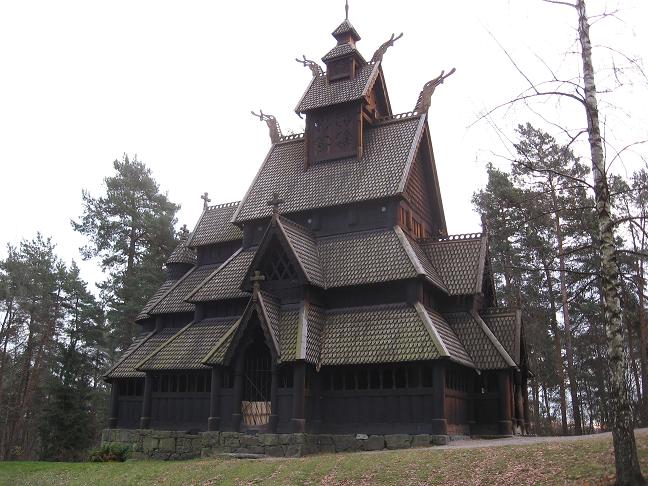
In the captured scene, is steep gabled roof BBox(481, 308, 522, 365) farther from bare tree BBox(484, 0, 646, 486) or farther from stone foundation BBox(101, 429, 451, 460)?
bare tree BBox(484, 0, 646, 486)

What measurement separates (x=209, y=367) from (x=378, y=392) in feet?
22.5

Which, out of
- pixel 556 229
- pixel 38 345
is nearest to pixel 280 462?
pixel 556 229

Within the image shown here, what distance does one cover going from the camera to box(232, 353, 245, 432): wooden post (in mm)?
22688

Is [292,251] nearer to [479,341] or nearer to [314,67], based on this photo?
[479,341]

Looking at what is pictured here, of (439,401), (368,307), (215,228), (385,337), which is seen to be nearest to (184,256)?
(215,228)

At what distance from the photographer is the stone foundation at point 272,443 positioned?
20859mm

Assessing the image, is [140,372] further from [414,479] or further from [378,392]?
[414,479]

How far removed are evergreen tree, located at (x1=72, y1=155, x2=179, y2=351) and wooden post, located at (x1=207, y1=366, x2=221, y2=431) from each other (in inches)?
1005

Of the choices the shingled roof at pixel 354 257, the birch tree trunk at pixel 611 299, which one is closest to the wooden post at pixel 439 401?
the shingled roof at pixel 354 257

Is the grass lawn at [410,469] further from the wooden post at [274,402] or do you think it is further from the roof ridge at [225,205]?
the roof ridge at [225,205]

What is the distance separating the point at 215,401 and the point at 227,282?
217 inches

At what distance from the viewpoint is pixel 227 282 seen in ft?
88.3

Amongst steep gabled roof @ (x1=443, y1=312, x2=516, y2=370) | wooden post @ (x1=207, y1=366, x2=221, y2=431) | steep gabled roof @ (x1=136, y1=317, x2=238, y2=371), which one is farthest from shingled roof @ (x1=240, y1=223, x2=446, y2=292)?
wooden post @ (x1=207, y1=366, x2=221, y2=431)

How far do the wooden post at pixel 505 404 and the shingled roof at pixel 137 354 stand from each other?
15.6 meters
